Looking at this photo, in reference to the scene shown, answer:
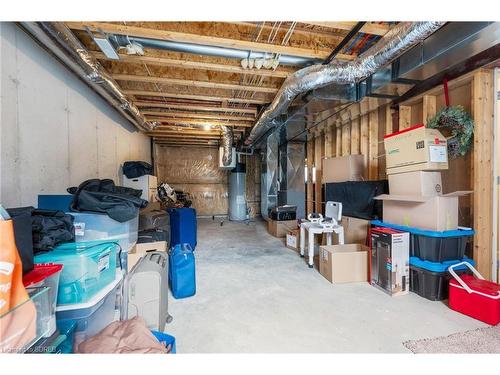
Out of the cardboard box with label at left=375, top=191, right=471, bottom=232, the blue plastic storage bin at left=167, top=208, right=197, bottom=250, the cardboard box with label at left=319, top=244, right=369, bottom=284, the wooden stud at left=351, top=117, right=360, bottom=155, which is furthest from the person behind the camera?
the wooden stud at left=351, top=117, right=360, bottom=155

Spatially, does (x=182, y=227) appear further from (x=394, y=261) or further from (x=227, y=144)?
(x=394, y=261)

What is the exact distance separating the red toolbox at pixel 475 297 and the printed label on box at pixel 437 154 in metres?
0.97

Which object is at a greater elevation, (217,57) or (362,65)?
(217,57)

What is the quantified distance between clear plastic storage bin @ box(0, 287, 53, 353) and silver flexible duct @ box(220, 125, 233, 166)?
4.31 meters

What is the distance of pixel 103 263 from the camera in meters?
1.14

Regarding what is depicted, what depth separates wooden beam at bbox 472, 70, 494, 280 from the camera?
81.9 inches

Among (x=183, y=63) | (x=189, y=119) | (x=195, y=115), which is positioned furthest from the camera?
(x=189, y=119)

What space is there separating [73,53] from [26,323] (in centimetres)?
214

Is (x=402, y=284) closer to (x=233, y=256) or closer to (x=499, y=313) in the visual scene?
(x=499, y=313)

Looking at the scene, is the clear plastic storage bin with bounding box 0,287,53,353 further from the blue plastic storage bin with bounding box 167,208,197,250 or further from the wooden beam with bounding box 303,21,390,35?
the blue plastic storage bin with bounding box 167,208,197,250

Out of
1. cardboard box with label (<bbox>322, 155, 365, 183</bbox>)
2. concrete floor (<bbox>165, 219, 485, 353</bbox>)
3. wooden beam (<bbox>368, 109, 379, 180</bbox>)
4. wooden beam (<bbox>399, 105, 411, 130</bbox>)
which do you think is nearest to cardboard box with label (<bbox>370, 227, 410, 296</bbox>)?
concrete floor (<bbox>165, 219, 485, 353</bbox>)

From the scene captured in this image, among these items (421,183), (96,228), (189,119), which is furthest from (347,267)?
(189,119)

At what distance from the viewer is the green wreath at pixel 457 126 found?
212cm

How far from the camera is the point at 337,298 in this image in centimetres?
206
